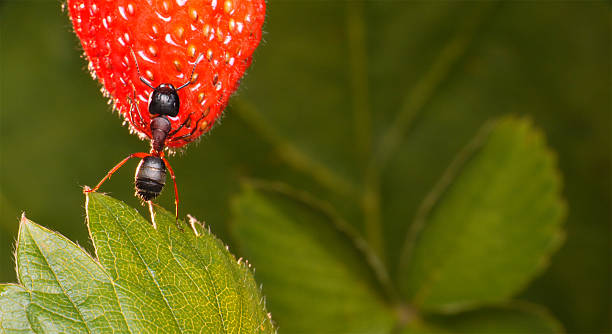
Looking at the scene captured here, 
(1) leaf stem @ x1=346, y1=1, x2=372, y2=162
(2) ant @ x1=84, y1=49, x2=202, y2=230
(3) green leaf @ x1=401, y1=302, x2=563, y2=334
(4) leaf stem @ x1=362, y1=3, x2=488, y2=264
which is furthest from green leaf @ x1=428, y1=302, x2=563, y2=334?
(2) ant @ x1=84, y1=49, x2=202, y2=230

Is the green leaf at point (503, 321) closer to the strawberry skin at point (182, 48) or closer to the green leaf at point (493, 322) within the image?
the green leaf at point (493, 322)

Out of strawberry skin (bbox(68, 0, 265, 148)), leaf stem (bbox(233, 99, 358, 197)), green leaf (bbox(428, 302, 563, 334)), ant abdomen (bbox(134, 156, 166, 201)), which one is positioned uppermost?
leaf stem (bbox(233, 99, 358, 197))

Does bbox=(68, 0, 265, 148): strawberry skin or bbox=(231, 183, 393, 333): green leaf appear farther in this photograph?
bbox=(231, 183, 393, 333): green leaf

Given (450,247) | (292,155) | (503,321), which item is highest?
(292,155)

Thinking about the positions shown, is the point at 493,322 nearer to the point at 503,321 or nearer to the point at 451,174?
the point at 503,321

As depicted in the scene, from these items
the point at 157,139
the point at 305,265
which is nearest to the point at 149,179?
the point at 157,139

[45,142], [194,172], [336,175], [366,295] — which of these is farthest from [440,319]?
[45,142]

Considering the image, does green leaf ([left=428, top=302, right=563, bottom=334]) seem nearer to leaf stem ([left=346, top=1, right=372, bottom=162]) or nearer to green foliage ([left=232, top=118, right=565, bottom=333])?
green foliage ([left=232, top=118, right=565, bottom=333])

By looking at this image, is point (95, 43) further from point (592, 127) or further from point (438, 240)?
point (592, 127)
